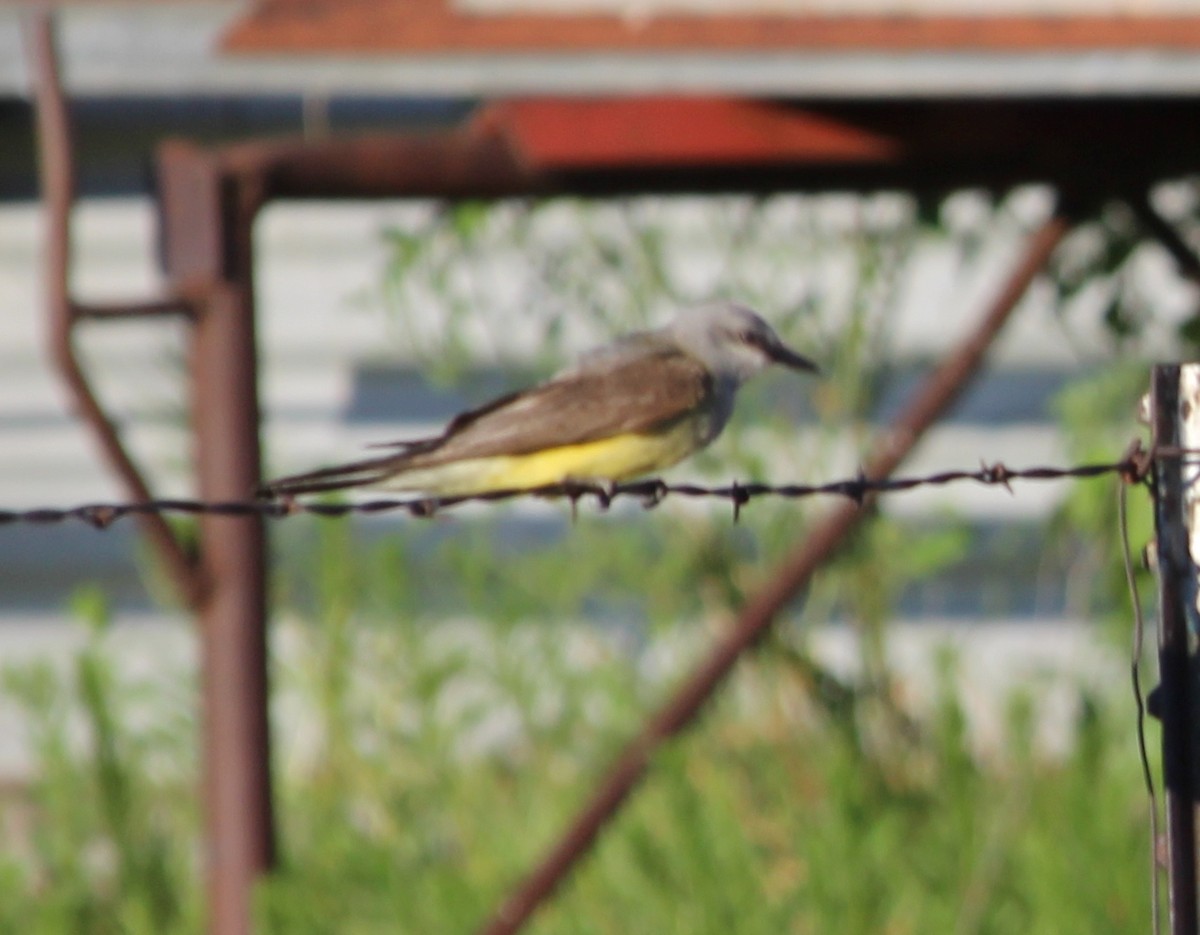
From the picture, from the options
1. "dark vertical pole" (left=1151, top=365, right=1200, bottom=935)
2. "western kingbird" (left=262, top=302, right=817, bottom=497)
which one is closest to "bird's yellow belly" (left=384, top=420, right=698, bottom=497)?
"western kingbird" (left=262, top=302, right=817, bottom=497)

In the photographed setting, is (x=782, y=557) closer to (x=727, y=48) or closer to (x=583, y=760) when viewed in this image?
(x=583, y=760)

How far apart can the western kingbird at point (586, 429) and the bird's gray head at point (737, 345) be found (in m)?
0.09

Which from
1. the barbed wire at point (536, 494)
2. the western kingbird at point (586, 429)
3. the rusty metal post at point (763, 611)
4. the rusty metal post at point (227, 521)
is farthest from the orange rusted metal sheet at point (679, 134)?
the barbed wire at point (536, 494)

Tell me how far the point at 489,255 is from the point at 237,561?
10.4 ft

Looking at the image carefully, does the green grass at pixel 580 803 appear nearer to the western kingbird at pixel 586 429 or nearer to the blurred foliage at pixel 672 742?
the blurred foliage at pixel 672 742

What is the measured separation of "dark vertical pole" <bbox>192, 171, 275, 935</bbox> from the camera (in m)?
4.34

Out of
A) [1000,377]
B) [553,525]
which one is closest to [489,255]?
[553,525]

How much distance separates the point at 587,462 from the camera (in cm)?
364

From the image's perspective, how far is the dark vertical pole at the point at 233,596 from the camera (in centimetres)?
434

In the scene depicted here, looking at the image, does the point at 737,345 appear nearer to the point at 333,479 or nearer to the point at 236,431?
the point at 333,479

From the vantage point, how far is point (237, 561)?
Answer: 440 centimetres

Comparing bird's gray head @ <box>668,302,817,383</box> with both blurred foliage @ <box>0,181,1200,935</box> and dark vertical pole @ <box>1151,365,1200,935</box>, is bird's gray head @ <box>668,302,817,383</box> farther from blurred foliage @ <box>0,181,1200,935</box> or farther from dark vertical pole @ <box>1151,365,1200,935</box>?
dark vertical pole @ <box>1151,365,1200,935</box>

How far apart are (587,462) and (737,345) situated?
1.42 feet

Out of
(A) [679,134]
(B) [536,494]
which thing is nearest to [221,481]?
(A) [679,134]
